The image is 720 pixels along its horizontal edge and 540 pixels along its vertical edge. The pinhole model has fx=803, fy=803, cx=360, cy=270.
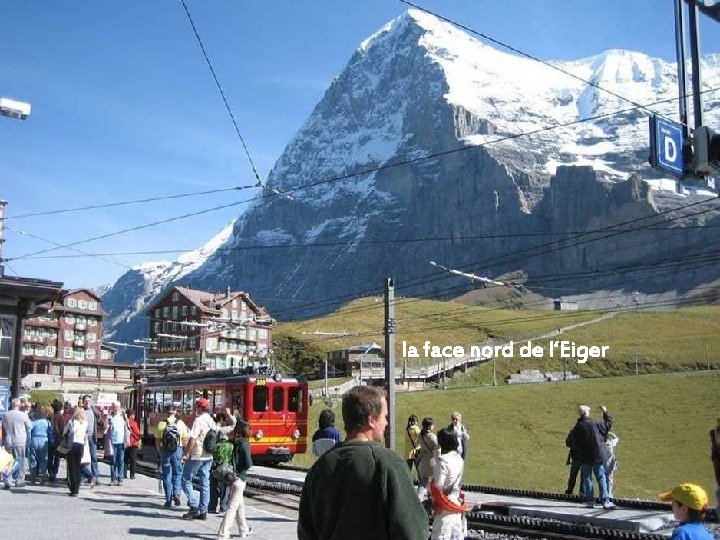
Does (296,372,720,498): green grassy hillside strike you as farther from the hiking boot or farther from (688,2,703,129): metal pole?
(688,2,703,129): metal pole

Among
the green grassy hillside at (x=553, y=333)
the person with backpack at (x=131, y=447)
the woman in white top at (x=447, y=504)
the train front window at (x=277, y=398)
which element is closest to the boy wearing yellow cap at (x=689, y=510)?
the woman in white top at (x=447, y=504)

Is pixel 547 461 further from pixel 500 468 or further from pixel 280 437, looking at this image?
pixel 280 437

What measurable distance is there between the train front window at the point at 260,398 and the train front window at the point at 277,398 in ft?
1.16

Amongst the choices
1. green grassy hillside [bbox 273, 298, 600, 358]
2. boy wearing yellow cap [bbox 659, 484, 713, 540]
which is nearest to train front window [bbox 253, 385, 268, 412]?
boy wearing yellow cap [bbox 659, 484, 713, 540]

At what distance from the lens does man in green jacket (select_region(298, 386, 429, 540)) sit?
12.7 feet

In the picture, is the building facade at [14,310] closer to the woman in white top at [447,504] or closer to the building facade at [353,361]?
the woman in white top at [447,504]

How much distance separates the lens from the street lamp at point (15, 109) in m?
14.6

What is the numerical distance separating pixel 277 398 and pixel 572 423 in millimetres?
23894

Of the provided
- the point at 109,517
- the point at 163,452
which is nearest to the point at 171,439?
the point at 163,452

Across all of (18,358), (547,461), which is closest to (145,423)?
(18,358)

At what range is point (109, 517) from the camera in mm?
12516

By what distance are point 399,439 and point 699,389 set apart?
2460cm

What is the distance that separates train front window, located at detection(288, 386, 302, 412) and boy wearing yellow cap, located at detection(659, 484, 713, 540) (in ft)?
79.6

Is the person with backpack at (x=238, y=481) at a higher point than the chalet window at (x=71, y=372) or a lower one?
lower
